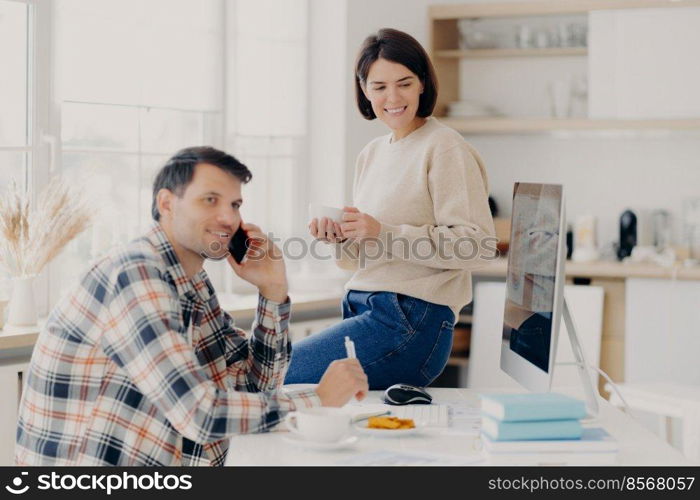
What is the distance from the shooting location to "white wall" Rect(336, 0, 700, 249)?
4.38 meters

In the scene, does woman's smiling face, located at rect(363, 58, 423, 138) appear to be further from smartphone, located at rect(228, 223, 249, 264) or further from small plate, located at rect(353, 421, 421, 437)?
small plate, located at rect(353, 421, 421, 437)

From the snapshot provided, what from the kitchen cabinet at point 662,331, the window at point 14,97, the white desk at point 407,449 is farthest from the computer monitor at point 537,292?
the kitchen cabinet at point 662,331

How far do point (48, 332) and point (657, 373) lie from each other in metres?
3.20

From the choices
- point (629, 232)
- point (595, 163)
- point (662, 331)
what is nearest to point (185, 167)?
point (662, 331)

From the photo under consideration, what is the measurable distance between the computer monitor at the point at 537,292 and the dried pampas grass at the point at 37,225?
1540mm

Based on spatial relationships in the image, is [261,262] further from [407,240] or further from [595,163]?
[595,163]

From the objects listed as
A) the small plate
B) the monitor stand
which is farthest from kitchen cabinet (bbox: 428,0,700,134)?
the small plate

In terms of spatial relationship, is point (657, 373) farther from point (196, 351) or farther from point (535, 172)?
point (196, 351)

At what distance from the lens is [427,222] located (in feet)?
7.36

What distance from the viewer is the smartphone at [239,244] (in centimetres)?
180

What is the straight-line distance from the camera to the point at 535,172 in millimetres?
4695

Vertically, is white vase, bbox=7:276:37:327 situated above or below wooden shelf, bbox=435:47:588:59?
below

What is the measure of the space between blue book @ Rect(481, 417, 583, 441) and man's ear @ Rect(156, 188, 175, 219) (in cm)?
67
